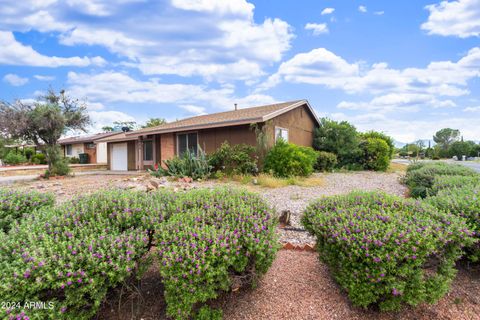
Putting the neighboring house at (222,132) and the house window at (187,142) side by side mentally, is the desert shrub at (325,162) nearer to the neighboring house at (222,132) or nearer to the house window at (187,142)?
the neighboring house at (222,132)

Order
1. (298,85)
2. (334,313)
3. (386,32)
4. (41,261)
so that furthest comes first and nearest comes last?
(298,85) < (386,32) < (334,313) < (41,261)

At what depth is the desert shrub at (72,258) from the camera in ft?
4.93

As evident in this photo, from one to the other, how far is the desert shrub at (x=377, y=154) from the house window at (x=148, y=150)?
13.7 meters

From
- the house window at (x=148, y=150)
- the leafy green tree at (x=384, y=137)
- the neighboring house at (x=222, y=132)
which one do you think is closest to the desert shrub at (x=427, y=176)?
the neighboring house at (x=222, y=132)

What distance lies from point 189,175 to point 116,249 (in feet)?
27.6

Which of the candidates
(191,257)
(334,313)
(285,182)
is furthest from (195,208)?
(285,182)

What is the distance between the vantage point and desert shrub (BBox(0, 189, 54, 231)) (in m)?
2.61

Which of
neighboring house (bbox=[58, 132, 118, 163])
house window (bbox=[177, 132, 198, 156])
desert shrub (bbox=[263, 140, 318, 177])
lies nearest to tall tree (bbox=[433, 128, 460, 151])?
desert shrub (bbox=[263, 140, 318, 177])

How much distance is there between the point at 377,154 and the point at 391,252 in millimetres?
14441

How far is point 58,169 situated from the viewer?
1292cm

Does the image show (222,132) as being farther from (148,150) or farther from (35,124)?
(35,124)

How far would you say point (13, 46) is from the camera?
9.74 meters

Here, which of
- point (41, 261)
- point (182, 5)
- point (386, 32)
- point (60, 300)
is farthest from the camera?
point (386, 32)

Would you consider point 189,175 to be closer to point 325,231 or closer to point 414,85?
point 325,231
